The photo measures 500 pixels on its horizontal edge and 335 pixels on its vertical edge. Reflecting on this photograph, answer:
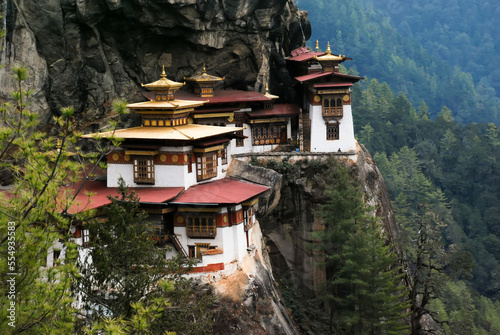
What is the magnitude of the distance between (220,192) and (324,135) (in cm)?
1111

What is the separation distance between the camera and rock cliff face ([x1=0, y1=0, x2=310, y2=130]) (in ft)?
109

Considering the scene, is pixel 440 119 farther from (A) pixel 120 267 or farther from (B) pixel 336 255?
(A) pixel 120 267

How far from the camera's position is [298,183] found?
3722 cm

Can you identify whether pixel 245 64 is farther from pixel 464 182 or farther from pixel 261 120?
pixel 464 182

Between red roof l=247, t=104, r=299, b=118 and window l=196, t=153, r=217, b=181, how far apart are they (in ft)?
29.3

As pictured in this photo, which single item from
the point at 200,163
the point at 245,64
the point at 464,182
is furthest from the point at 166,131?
the point at 464,182

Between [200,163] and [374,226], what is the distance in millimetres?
8241

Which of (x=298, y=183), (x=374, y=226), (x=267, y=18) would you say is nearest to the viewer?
(x=374, y=226)

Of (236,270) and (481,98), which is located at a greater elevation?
(481,98)

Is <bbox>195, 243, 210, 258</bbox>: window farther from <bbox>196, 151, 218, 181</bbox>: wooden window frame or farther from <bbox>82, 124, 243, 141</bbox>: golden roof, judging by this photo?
<bbox>82, 124, 243, 141</bbox>: golden roof

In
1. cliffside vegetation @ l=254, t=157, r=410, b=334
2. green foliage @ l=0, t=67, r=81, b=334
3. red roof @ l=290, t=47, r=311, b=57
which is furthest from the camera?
red roof @ l=290, t=47, r=311, b=57

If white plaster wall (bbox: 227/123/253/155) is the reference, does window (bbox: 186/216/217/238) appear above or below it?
below

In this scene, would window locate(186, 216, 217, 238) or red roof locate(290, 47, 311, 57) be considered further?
red roof locate(290, 47, 311, 57)

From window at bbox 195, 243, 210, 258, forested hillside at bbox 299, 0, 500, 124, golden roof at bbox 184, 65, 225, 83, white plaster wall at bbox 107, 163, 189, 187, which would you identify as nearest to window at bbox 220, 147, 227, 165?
white plaster wall at bbox 107, 163, 189, 187
